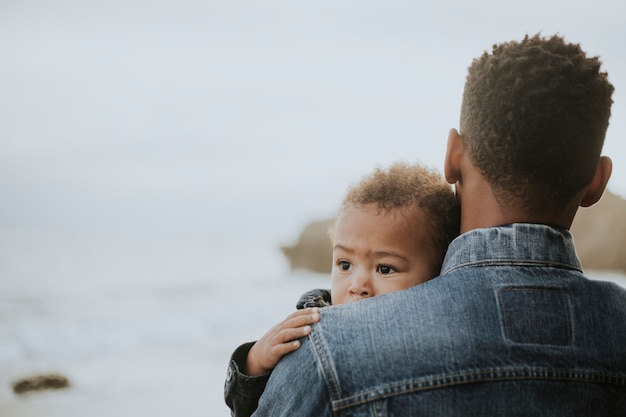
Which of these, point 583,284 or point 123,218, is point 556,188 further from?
point 123,218

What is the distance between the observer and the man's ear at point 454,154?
876 mm

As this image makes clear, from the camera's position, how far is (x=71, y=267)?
4051 mm

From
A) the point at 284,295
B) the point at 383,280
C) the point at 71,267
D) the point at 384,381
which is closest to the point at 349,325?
the point at 384,381

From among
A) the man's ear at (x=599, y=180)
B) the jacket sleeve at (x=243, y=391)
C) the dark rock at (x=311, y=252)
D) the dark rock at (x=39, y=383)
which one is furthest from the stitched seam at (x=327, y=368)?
the dark rock at (x=311, y=252)

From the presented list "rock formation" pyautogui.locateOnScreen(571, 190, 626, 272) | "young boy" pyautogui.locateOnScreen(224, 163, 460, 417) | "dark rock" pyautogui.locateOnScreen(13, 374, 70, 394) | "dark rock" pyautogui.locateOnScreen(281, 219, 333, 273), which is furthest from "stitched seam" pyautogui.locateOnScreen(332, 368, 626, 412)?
"dark rock" pyautogui.locateOnScreen(281, 219, 333, 273)

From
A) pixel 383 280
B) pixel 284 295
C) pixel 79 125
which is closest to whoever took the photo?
pixel 383 280

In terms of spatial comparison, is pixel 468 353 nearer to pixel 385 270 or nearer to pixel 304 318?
pixel 304 318

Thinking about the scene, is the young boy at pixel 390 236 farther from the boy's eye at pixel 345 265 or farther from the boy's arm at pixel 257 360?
the boy's arm at pixel 257 360

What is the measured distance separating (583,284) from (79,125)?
4.16 metres

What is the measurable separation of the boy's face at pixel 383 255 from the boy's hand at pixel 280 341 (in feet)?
1.13

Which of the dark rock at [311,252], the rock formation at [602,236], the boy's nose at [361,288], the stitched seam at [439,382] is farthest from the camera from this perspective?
the dark rock at [311,252]

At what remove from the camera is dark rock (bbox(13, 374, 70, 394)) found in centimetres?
281

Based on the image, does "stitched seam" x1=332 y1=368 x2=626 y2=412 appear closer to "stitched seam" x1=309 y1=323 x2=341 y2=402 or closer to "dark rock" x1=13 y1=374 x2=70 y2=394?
"stitched seam" x1=309 y1=323 x2=341 y2=402

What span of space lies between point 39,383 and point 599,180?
8.61ft
